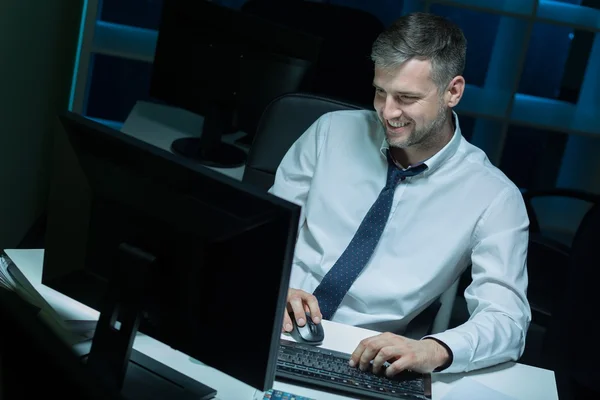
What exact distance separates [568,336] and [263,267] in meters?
1.36

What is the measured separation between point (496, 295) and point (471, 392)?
299 mm

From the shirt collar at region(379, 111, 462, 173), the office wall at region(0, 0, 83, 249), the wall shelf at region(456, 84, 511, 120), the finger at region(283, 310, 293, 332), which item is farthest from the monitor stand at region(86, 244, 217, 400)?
the wall shelf at region(456, 84, 511, 120)

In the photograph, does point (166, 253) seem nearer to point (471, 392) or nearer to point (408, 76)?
point (471, 392)

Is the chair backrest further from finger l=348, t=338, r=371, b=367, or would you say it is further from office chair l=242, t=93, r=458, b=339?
finger l=348, t=338, r=371, b=367

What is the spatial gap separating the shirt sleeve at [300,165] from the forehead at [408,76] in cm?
28

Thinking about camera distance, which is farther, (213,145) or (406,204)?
(213,145)

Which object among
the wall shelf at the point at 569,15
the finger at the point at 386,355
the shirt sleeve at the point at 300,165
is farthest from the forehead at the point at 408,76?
the wall shelf at the point at 569,15

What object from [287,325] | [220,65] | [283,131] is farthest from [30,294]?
[220,65]

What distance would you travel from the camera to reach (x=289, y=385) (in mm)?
1446

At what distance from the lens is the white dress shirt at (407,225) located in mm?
1822

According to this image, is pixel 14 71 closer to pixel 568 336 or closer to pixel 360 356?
pixel 360 356

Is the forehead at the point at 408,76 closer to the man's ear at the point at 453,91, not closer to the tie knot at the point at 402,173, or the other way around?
the man's ear at the point at 453,91

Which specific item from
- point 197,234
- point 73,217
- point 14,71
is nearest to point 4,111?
point 14,71

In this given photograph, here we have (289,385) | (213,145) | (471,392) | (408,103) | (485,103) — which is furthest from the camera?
(485,103)
